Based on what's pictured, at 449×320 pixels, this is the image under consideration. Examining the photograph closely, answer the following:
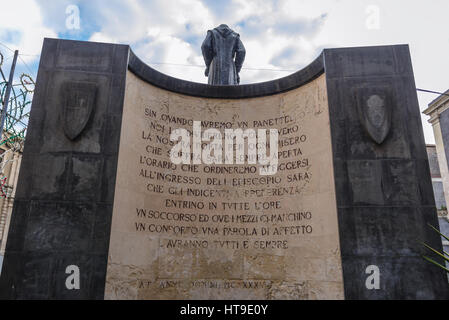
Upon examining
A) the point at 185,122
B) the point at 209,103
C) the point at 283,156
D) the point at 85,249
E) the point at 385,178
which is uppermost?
the point at 209,103

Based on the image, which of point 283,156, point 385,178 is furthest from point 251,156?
point 385,178

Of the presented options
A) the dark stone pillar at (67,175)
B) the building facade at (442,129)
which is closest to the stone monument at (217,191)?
the dark stone pillar at (67,175)

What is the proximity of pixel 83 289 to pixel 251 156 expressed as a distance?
471cm

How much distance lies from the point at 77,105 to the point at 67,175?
149 cm

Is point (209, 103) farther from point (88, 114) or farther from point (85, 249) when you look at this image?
point (85, 249)

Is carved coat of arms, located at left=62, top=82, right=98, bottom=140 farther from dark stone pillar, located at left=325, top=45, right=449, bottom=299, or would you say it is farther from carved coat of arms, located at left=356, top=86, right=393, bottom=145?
carved coat of arms, located at left=356, top=86, right=393, bottom=145

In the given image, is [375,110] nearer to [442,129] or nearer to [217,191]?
[217,191]

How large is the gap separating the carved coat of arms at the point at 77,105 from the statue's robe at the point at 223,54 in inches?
157

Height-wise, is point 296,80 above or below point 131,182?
above

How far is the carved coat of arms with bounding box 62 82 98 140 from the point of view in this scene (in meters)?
6.81

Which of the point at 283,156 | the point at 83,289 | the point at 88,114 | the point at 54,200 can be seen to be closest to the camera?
the point at 83,289

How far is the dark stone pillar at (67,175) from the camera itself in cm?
593

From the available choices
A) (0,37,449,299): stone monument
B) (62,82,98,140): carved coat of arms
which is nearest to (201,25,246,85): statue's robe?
(0,37,449,299): stone monument
